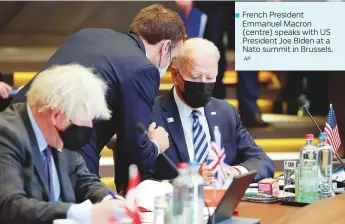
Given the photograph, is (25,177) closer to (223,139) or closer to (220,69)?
(223,139)

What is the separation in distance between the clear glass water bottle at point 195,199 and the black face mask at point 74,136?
0.39 metres

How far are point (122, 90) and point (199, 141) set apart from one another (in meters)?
0.61

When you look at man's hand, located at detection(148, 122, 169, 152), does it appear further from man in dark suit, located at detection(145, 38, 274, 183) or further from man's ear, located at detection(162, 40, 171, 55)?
man's ear, located at detection(162, 40, 171, 55)

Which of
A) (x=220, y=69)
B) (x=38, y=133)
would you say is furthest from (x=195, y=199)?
(x=220, y=69)

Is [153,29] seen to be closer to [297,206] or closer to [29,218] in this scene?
[297,206]

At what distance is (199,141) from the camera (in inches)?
144

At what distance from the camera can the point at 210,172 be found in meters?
3.03

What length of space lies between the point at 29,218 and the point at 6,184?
0.13 m

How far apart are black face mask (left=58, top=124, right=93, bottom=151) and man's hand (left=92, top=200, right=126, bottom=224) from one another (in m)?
0.30

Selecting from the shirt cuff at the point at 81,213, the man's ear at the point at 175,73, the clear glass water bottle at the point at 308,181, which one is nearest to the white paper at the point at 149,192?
the shirt cuff at the point at 81,213

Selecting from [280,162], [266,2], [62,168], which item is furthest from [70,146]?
[280,162]

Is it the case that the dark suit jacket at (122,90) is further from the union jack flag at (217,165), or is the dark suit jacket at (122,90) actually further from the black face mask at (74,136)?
the black face mask at (74,136)

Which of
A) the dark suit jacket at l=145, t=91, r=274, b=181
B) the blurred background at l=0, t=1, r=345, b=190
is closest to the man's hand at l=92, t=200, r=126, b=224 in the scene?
the dark suit jacket at l=145, t=91, r=274, b=181

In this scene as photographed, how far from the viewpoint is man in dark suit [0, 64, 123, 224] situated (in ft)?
7.50
